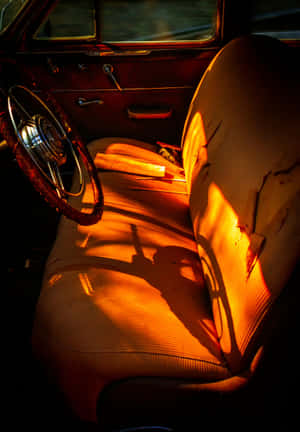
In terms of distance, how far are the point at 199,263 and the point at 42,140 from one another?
0.65 m

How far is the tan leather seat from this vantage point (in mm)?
1039

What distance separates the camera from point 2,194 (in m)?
2.11

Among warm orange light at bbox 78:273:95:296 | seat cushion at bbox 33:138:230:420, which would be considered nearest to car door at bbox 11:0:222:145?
seat cushion at bbox 33:138:230:420

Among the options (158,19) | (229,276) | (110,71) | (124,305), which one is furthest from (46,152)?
(158,19)

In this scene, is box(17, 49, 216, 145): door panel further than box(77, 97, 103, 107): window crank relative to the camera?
No

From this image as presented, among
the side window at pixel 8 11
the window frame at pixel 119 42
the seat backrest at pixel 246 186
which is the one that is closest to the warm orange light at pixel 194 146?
the seat backrest at pixel 246 186

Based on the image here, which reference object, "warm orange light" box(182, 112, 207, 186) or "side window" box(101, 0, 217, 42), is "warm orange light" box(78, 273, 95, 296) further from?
"side window" box(101, 0, 217, 42)

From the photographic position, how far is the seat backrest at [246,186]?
1009mm

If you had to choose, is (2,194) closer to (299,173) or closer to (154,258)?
(154,258)

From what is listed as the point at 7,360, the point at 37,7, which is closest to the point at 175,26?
the point at 37,7

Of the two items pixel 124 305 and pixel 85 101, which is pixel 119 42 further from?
pixel 124 305

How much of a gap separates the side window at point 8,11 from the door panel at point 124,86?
169mm

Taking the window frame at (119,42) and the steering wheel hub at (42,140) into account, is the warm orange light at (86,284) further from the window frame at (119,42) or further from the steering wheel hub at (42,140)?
the window frame at (119,42)

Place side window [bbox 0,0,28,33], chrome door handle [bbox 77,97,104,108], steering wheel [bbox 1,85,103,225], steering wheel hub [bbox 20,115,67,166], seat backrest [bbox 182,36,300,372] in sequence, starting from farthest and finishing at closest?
chrome door handle [bbox 77,97,104,108]
side window [bbox 0,0,28,33]
steering wheel hub [bbox 20,115,67,166]
steering wheel [bbox 1,85,103,225]
seat backrest [bbox 182,36,300,372]
